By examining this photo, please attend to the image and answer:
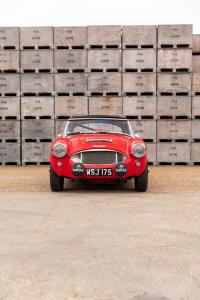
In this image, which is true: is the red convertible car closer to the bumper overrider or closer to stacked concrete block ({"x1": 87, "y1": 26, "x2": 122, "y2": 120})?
the bumper overrider

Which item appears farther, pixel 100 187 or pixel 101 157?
pixel 100 187

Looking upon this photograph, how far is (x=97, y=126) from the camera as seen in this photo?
8438mm

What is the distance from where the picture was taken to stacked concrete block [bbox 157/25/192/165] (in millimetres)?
12406

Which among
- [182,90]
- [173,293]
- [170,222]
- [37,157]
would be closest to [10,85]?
[37,157]

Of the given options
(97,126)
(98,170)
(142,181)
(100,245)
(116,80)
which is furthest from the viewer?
(116,80)

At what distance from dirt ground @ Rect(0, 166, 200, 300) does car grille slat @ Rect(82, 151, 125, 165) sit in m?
0.55

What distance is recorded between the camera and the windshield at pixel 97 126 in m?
8.34

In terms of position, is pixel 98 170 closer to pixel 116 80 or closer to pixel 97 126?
pixel 97 126

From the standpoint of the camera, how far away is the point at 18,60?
12.6m

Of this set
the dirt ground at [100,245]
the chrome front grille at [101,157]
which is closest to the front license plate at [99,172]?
the chrome front grille at [101,157]

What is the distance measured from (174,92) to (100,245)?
9005 millimetres

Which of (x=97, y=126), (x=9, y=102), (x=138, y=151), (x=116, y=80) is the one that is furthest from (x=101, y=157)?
(x=9, y=102)

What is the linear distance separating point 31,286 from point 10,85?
33.8ft

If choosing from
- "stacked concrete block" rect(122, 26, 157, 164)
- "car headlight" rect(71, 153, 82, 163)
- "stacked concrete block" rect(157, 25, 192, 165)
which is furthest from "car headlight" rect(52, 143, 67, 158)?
"stacked concrete block" rect(157, 25, 192, 165)
